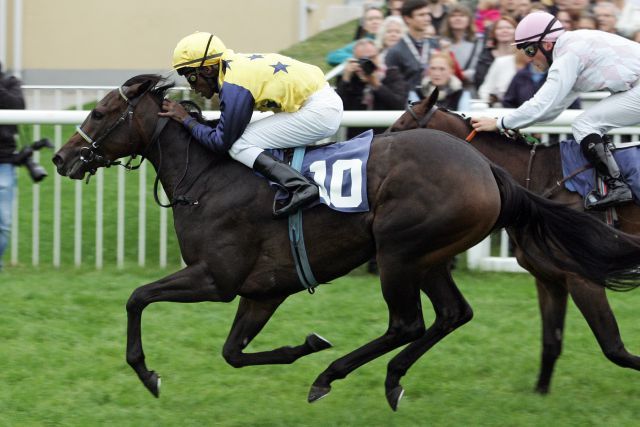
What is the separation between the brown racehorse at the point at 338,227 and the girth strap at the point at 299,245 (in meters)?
0.03

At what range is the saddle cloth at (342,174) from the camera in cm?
545

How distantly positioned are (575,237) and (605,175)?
1.41 ft

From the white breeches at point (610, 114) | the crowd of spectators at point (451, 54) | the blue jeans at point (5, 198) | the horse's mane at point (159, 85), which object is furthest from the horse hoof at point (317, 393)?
the blue jeans at point (5, 198)

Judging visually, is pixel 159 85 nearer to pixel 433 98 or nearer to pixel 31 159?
pixel 433 98

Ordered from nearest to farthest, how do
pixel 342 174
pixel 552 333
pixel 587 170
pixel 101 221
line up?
pixel 342 174 → pixel 587 170 → pixel 552 333 → pixel 101 221

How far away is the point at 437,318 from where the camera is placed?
19.6 feet

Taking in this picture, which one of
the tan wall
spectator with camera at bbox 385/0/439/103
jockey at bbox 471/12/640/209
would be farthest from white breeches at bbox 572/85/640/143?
the tan wall

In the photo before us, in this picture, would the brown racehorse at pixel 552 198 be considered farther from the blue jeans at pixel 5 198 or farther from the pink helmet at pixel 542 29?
the blue jeans at pixel 5 198

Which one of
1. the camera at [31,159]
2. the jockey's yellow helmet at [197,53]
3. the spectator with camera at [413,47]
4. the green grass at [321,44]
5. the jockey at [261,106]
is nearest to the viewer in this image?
the jockey at [261,106]

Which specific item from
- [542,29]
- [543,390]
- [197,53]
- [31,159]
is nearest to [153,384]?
[197,53]

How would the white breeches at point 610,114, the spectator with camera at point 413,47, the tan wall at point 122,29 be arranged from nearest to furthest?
1. the white breeches at point 610,114
2. the spectator with camera at point 413,47
3. the tan wall at point 122,29

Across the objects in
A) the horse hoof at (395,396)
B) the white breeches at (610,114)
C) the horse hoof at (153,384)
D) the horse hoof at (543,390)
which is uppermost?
the white breeches at (610,114)

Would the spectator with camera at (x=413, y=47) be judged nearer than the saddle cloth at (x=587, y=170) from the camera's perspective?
No

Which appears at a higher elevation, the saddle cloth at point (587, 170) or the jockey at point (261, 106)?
the jockey at point (261, 106)
